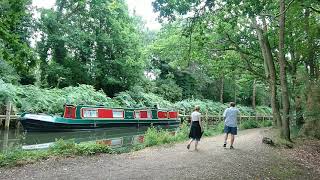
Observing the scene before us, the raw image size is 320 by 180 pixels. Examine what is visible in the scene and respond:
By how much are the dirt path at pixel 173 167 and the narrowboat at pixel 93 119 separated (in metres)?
11.6

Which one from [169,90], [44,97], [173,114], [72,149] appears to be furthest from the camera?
[169,90]

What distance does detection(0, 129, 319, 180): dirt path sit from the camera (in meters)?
8.00

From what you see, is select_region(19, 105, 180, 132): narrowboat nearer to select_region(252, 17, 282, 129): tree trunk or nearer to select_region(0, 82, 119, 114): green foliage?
select_region(0, 82, 119, 114): green foliage

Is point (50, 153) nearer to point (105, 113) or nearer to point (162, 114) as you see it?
point (105, 113)

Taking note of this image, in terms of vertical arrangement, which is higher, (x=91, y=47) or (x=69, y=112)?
(x=91, y=47)

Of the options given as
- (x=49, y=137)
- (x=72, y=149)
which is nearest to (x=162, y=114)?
(x=49, y=137)

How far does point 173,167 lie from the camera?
352 inches

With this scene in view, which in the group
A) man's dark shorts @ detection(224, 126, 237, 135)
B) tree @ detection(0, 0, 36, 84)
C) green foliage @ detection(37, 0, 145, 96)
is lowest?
man's dark shorts @ detection(224, 126, 237, 135)

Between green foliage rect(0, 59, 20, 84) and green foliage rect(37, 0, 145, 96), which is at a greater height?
green foliage rect(37, 0, 145, 96)

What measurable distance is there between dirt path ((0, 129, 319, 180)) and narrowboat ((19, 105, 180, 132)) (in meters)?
11.6

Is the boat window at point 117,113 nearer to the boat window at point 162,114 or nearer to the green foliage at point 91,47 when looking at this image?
the boat window at point 162,114

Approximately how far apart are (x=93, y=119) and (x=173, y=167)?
16.8 metres

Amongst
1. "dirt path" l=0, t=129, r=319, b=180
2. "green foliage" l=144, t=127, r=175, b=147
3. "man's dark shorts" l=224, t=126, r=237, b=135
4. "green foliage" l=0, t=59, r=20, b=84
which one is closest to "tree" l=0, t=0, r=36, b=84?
"dirt path" l=0, t=129, r=319, b=180

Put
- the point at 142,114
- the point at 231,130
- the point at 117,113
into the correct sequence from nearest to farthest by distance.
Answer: the point at 231,130
the point at 117,113
the point at 142,114
